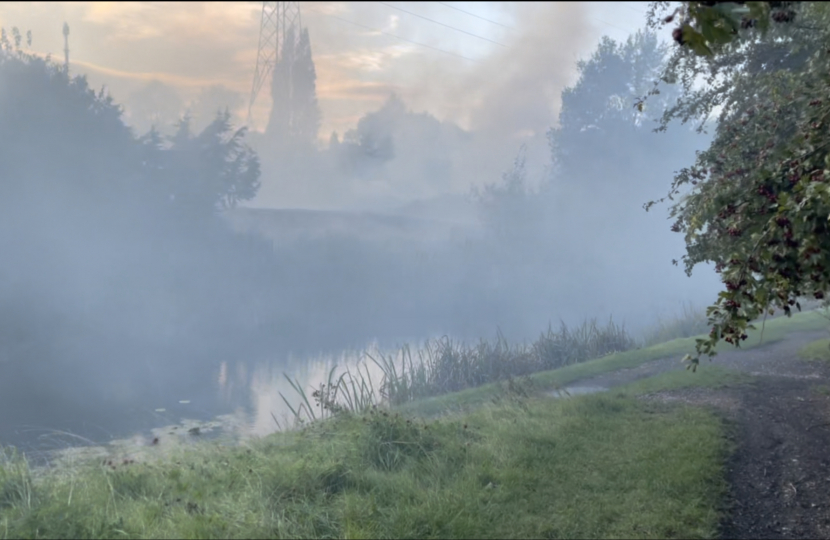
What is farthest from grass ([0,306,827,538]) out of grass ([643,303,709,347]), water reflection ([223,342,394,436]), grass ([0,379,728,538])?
grass ([643,303,709,347])

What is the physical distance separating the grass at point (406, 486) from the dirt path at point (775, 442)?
1.06 ft

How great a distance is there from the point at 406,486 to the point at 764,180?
4238mm

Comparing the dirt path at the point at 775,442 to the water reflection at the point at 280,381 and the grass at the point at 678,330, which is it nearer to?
the water reflection at the point at 280,381

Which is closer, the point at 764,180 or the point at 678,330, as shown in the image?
the point at 764,180

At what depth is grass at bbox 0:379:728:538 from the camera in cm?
580

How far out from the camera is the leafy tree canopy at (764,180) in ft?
16.4

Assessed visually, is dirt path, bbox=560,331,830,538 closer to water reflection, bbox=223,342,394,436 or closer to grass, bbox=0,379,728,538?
grass, bbox=0,379,728,538

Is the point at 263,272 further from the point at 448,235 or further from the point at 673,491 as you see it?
the point at 673,491

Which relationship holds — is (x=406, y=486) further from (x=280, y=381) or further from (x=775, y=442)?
(x=280, y=381)

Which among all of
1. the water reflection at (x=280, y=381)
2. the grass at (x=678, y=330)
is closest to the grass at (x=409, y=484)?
the water reflection at (x=280, y=381)

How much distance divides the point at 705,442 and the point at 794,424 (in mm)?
2005

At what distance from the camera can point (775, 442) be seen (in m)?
8.61

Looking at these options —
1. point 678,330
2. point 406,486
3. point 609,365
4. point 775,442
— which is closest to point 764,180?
point 775,442

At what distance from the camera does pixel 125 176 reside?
34.9 metres
